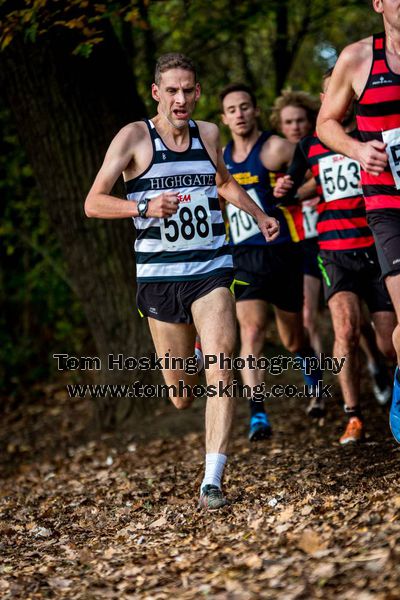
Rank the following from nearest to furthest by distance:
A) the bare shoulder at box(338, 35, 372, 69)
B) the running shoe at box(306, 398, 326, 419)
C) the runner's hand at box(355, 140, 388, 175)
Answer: the runner's hand at box(355, 140, 388, 175) → the bare shoulder at box(338, 35, 372, 69) → the running shoe at box(306, 398, 326, 419)

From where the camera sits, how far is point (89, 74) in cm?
812

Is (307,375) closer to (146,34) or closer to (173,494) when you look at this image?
(173,494)

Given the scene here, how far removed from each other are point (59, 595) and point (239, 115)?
446cm

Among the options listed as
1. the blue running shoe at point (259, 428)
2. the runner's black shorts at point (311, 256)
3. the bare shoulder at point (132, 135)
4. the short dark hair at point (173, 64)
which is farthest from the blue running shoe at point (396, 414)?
the runner's black shorts at point (311, 256)

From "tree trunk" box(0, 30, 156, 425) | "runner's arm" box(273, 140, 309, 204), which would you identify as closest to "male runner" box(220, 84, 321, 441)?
"runner's arm" box(273, 140, 309, 204)

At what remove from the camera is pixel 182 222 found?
5.37 metres

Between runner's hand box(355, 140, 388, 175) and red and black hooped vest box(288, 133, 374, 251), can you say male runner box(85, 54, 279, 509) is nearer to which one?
runner's hand box(355, 140, 388, 175)

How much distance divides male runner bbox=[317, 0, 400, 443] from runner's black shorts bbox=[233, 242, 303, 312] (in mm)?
2061

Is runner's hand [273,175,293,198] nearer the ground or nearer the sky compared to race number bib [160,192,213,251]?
nearer the sky

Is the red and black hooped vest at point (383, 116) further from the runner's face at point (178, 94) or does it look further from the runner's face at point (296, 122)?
the runner's face at point (296, 122)

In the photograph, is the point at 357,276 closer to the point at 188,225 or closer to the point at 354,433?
the point at 354,433

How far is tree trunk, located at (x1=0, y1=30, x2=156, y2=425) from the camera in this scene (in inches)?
314

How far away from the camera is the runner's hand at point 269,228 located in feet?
18.5

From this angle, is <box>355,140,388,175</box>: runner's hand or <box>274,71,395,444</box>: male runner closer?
<box>355,140,388,175</box>: runner's hand
